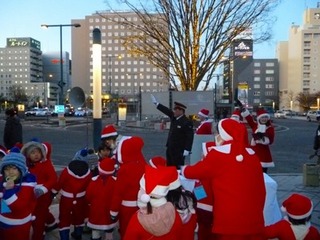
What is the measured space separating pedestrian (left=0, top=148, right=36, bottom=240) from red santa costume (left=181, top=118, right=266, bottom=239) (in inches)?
80.1

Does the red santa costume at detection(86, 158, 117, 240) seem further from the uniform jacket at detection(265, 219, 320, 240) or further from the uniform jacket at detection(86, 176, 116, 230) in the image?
the uniform jacket at detection(265, 219, 320, 240)

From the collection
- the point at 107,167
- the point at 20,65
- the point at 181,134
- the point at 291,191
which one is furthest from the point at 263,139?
the point at 20,65

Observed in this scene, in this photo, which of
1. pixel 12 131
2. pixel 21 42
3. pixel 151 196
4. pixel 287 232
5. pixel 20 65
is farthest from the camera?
pixel 21 42

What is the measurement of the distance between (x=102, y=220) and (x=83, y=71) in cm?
15185

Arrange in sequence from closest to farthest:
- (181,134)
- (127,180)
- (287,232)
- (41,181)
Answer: (287,232)
(127,180)
(41,181)
(181,134)

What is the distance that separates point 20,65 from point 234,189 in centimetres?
17996

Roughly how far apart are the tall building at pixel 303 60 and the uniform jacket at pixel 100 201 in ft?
386

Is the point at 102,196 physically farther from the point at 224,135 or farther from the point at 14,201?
the point at 224,135

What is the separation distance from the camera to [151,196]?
348cm

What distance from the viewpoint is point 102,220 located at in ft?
18.3

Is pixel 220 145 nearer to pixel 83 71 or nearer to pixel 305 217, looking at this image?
pixel 305 217

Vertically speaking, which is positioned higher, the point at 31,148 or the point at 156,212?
the point at 31,148

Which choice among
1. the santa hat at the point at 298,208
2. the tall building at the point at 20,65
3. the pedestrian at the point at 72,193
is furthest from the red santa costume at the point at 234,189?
the tall building at the point at 20,65

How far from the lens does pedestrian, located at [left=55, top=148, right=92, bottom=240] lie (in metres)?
5.93
